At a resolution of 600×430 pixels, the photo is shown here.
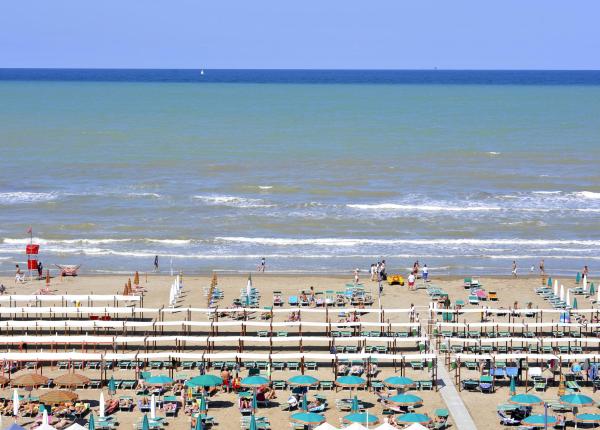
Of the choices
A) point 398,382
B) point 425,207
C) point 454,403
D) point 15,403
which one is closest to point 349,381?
point 398,382

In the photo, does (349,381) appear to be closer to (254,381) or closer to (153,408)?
(254,381)

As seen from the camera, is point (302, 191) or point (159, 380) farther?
point (302, 191)

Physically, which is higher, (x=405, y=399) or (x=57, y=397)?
(x=57, y=397)

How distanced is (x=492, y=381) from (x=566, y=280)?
18.0 metres

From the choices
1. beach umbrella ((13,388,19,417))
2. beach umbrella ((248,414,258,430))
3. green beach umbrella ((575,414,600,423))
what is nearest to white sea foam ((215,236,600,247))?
green beach umbrella ((575,414,600,423))

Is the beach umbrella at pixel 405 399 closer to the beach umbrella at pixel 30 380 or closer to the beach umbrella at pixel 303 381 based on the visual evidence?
the beach umbrella at pixel 303 381

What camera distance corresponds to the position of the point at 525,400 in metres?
31.0

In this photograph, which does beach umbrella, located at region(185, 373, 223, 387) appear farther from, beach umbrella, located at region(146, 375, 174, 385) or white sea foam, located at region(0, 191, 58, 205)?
white sea foam, located at region(0, 191, 58, 205)

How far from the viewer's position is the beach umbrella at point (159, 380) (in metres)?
32.8

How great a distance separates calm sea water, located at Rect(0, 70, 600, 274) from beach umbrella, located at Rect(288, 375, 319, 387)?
20849 millimetres

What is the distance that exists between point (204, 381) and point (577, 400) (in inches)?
433

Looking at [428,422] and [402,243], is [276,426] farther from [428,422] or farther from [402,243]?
[402,243]

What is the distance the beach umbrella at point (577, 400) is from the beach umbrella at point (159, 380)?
467 inches

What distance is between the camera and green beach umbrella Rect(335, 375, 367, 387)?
3278cm
